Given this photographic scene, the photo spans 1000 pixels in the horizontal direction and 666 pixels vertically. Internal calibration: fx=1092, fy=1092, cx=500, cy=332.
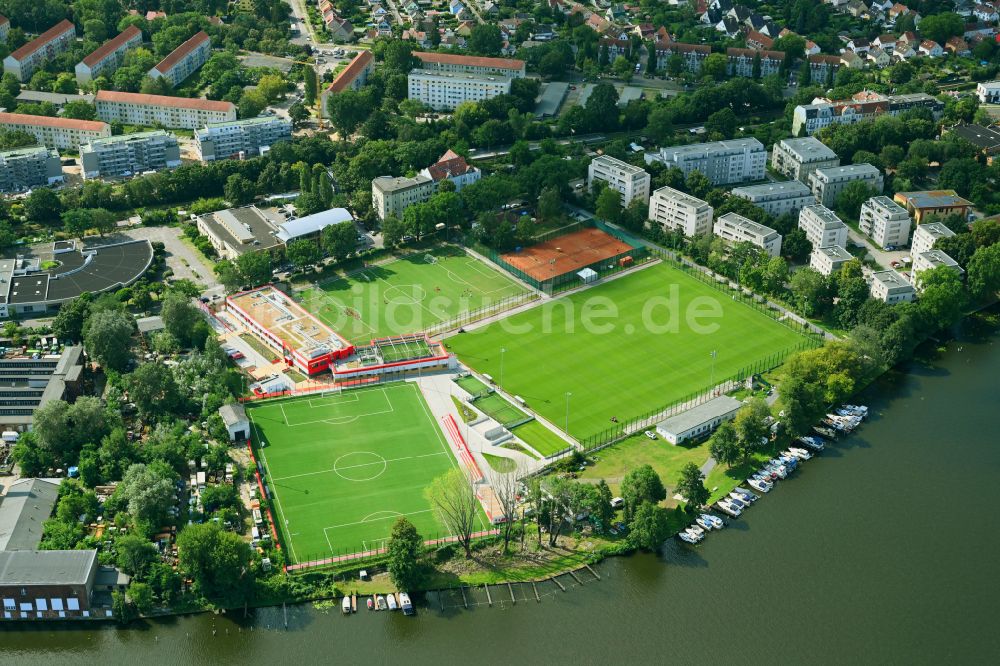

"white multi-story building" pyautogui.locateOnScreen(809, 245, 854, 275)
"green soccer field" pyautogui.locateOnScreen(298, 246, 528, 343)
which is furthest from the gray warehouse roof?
"green soccer field" pyautogui.locateOnScreen(298, 246, 528, 343)

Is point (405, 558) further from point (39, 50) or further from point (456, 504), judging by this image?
point (39, 50)

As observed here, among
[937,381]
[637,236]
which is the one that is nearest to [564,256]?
Answer: [637,236]

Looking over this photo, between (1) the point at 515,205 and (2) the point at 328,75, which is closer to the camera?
(1) the point at 515,205

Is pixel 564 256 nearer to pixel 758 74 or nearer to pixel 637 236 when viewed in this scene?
pixel 637 236

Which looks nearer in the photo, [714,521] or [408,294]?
[714,521]

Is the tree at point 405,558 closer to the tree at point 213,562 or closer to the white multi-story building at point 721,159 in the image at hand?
the tree at point 213,562

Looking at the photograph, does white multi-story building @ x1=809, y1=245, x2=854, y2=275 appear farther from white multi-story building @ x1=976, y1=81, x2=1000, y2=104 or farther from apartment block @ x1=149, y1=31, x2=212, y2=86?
apartment block @ x1=149, y1=31, x2=212, y2=86

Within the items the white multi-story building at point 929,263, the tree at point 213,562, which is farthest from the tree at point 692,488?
the white multi-story building at point 929,263

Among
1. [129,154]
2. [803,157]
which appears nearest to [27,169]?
[129,154]
